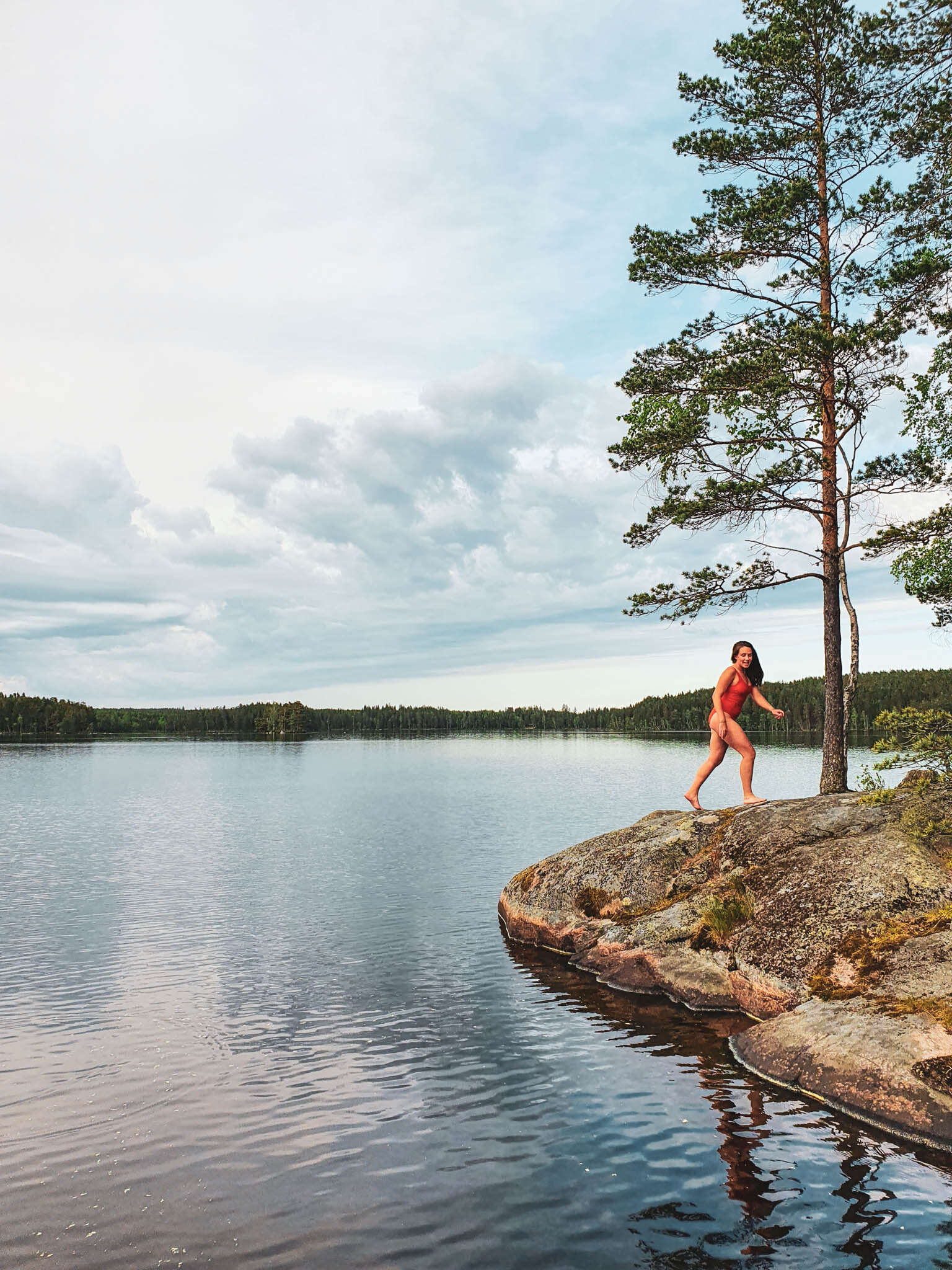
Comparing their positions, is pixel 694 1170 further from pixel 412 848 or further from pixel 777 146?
pixel 412 848

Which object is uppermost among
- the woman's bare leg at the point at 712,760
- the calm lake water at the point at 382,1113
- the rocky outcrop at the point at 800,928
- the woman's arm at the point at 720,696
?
the woman's arm at the point at 720,696

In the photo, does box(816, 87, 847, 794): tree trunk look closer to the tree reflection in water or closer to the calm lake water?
the calm lake water

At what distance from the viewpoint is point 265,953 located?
15094mm

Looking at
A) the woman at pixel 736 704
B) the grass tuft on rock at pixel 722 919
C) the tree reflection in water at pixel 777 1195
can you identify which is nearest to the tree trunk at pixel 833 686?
the woman at pixel 736 704

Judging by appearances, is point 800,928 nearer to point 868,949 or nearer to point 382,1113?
point 868,949

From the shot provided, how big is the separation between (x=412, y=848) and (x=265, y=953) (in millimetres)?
13369

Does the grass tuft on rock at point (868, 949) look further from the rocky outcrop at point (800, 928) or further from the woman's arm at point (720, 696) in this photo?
the woman's arm at point (720, 696)

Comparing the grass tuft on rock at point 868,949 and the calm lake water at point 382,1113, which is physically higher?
the grass tuft on rock at point 868,949

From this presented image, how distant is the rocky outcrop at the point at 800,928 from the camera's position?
815 centimetres

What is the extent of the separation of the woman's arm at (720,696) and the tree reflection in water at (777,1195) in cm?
711

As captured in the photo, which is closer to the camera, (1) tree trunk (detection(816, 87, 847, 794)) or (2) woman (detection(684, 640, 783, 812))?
(2) woman (detection(684, 640, 783, 812))

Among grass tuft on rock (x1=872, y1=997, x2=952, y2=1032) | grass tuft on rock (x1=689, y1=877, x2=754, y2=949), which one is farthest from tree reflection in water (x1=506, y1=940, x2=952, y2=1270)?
grass tuft on rock (x1=689, y1=877, x2=754, y2=949)

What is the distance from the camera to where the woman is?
50.7 feet

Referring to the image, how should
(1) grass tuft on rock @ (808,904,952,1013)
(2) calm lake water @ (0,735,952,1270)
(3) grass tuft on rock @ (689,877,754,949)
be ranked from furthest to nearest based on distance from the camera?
(3) grass tuft on rock @ (689,877,754,949)
(1) grass tuft on rock @ (808,904,952,1013)
(2) calm lake water @ (0,735,952,1270)
